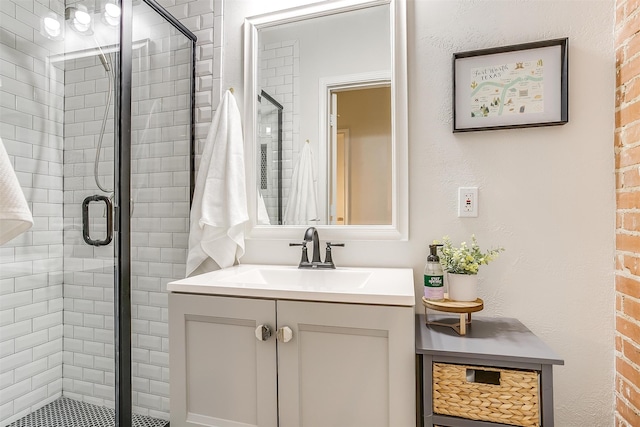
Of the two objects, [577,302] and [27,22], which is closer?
[27,22]

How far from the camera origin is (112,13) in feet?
4.89

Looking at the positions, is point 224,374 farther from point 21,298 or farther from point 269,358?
point 21,298

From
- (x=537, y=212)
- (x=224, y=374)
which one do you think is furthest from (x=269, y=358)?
(x=537, y=212)

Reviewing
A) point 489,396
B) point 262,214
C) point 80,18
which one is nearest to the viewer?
point 489,396

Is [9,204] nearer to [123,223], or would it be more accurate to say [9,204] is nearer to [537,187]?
[123,223]

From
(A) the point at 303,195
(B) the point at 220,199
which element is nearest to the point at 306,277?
(A) the point at 303,195

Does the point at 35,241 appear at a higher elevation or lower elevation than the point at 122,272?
higher

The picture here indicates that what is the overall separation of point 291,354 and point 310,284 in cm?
37

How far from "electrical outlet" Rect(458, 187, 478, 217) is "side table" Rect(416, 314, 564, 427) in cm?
51

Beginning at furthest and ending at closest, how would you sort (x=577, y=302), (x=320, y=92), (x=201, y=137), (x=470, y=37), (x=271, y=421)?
1. (x=201, y=137)
2. (x=320, y=92)
3. (x=470, y=37)
4. (x=577, y=302)
5. (x=271, y=421)

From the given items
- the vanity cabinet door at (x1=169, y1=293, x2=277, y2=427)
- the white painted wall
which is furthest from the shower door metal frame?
the white painted wall

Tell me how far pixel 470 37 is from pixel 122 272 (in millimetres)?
1723

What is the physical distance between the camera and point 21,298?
1318 mm

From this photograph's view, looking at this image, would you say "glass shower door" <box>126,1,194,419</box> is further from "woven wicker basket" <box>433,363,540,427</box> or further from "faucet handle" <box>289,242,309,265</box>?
"woven wicker basket" <box>433,363,540,427</box>
